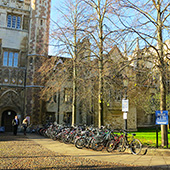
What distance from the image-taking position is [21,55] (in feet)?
69.9

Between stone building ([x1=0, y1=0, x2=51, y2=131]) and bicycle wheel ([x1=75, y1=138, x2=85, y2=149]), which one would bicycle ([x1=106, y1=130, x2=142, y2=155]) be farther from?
stone building ([x1=0, y1=0, x2=51, y2=131])

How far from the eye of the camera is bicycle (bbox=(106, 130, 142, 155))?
799cm

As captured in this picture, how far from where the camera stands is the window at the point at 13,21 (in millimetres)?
21422

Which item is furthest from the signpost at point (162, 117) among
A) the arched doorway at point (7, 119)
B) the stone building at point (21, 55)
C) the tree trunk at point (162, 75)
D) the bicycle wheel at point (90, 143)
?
the arched doorway at point (7, 119)

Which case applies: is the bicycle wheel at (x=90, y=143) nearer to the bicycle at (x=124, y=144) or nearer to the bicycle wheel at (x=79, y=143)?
the bicycle wheel at (x=79, y=143)

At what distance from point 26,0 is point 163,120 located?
19.2 metres

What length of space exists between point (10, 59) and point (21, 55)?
1143 millimetres

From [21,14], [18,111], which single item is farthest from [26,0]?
[18,111]

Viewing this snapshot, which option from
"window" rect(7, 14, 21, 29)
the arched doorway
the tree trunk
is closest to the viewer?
the tree trunk

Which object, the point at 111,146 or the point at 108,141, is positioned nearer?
the point at 111,146

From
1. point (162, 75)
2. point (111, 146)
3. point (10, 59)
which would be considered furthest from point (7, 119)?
point (162, 75)

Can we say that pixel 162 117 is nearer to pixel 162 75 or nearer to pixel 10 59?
pixel 162 75

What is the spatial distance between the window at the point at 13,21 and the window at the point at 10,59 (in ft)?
9.17

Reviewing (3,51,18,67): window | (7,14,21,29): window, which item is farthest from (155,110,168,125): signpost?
(7,14,21,29): window
